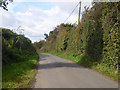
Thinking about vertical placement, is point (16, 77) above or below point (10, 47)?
below

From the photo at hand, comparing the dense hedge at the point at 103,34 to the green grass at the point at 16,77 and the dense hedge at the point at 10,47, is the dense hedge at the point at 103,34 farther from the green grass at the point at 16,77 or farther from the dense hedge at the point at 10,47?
the dense hedge at the point at 10,47

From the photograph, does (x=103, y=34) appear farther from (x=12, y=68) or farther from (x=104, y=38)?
(x=12, y=68)

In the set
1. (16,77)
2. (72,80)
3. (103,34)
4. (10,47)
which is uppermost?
(103,34)

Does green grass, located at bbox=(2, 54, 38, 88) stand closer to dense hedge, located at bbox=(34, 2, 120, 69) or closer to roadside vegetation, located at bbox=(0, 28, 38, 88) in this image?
roadside vegetation, located at bbox=(0, 28, 38, 88)

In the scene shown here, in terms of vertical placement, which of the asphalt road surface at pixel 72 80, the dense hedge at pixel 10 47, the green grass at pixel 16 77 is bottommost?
the green grass at pixel 16 77

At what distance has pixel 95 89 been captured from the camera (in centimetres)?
609

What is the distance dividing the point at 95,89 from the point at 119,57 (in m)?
4.15

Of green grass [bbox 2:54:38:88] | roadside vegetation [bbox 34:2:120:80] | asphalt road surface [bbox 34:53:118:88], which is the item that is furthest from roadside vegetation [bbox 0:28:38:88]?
roadside vegetation [bbox 34:2:120:80]

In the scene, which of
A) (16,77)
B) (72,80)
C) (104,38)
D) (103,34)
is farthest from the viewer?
(103,34)

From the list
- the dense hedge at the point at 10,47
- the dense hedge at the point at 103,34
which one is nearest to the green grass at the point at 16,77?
the dense hedge at the point at 10,47

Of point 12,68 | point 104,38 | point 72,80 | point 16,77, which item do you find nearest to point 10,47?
point 12,68

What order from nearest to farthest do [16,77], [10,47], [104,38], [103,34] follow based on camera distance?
[16,77]
[104,38]
[103,34]
[10,47]

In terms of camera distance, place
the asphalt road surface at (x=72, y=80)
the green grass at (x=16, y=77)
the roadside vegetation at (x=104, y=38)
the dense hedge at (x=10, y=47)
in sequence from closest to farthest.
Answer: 1. the asphalt road surface at (x=72, y=80)
2. the green grass at (x=16, y=77)
3. the roadside vegetation at (x=104, y=38)
4. the dense hedge at (x=10, y=47)

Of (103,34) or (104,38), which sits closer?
(104,38)
